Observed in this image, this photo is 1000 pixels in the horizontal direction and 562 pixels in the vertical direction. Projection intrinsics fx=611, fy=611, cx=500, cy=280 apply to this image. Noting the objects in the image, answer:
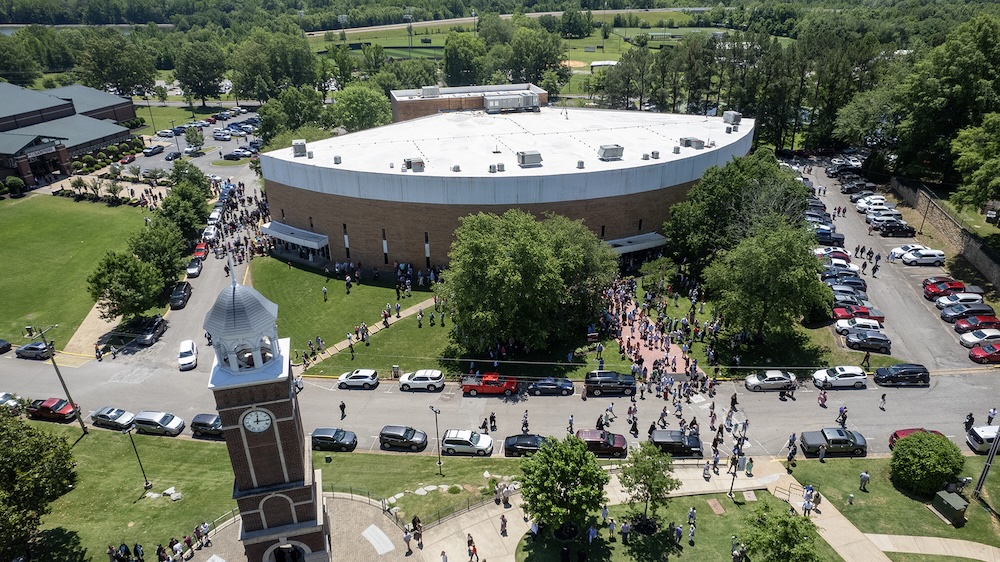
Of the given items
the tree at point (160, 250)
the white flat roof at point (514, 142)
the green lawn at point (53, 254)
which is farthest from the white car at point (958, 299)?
the green lawn at point (53, 254)

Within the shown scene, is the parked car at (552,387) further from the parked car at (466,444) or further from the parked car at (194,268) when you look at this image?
the parked car at (194,268)

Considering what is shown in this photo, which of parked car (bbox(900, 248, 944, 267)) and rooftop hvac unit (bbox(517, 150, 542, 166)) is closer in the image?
parked car (bbox(900, 248, 944, 267))

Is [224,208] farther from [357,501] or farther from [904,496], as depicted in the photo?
[904,496]

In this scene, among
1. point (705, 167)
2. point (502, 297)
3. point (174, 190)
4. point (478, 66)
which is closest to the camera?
point (502, 297)

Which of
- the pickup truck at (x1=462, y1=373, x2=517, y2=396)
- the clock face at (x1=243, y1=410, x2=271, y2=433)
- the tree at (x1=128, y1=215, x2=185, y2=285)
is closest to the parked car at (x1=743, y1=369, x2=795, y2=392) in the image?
the pickup truck at (x1=462, y1=373, x2=517, y2=396)

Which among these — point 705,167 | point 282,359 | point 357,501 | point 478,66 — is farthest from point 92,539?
point 478,66

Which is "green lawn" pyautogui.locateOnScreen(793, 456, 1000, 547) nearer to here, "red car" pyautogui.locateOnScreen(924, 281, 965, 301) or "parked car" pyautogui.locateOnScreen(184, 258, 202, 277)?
"red car" pyautogui.locateOnScreen(924, 281, 965, 301)
